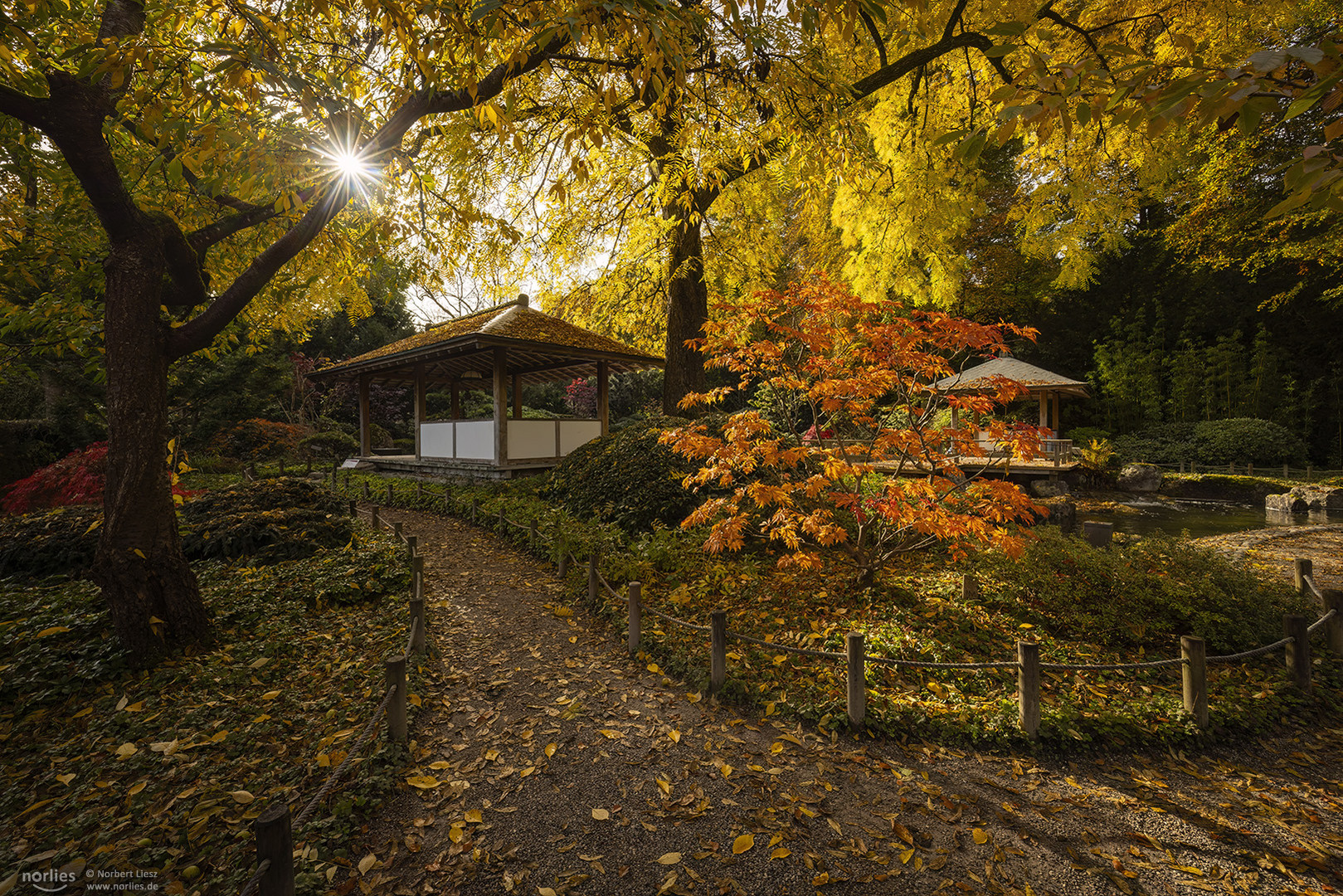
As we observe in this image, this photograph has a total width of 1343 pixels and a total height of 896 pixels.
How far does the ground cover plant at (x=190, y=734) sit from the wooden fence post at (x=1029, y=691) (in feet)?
14.7

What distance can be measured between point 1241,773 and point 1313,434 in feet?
89.6

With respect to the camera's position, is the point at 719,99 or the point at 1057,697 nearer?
the point at 1057,697

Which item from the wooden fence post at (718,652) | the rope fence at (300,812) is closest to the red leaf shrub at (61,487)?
the rope fence at (300,812)

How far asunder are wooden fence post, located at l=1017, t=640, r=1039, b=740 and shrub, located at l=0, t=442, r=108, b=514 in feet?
44.5

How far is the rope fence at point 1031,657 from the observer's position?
3.94 m

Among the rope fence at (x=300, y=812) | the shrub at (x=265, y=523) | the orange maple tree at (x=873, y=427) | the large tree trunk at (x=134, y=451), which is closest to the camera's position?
the rope fence at (x=300, y=812)

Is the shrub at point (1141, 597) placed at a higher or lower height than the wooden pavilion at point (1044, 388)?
lower

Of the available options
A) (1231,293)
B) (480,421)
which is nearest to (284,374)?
(480,421)

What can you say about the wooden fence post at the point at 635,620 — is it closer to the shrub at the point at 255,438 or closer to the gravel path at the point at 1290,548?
the gravel path at the point at 1290,548

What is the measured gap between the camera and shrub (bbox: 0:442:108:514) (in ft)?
30.5

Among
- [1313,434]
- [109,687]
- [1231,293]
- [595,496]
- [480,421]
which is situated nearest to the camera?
[109,687]

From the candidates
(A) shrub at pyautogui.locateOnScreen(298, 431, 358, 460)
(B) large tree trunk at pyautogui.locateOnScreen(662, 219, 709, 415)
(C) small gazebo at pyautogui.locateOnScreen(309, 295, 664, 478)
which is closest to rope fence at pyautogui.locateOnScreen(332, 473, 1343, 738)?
(B) large tree trunk at pyautogui.locateOnScreen(662, 219, 709, 415)

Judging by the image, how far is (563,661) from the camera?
204 inches

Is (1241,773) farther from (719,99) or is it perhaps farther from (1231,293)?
(1231,293)
